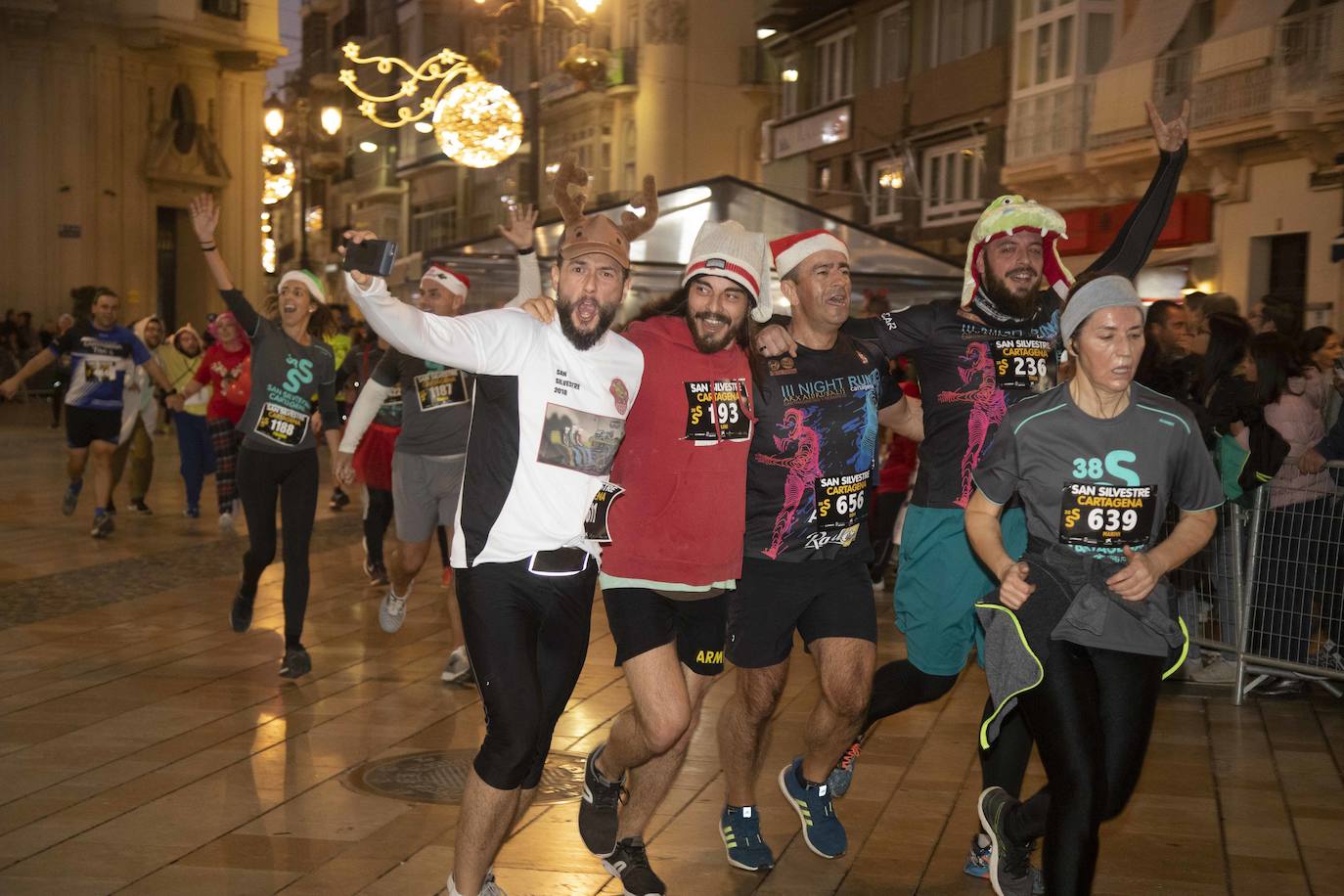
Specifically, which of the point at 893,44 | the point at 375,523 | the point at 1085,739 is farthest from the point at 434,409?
the point at 893,44

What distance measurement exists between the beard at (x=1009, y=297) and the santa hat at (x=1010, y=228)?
9cm

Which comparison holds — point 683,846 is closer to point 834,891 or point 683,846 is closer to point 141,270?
point 834,891

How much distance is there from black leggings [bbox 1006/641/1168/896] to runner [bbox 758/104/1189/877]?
1.23 m

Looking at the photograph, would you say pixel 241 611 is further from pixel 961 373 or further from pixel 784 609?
pixel 961 373

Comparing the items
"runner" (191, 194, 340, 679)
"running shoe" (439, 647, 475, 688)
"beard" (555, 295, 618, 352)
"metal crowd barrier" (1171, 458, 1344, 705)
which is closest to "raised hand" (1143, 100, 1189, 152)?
"beard" (555, 295, 618, 352)

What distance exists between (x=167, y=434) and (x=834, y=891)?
84.4 feet

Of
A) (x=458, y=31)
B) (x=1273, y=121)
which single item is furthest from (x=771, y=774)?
(x=458, y=31)

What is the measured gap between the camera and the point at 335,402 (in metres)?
9.02

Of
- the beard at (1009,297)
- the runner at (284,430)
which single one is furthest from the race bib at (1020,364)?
the runner at (284,430)

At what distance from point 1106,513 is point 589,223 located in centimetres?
180

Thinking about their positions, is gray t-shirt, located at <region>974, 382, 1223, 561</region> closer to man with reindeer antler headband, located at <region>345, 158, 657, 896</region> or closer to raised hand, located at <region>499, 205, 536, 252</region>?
man with reindeer antler headband, located at <region>345, 158, 657, 896</region>

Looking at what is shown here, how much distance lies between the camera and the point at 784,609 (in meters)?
5.49

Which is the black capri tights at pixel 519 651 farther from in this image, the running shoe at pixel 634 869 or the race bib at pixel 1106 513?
the race bib at pixel 1106 513

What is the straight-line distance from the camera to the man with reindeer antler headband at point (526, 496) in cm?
464
